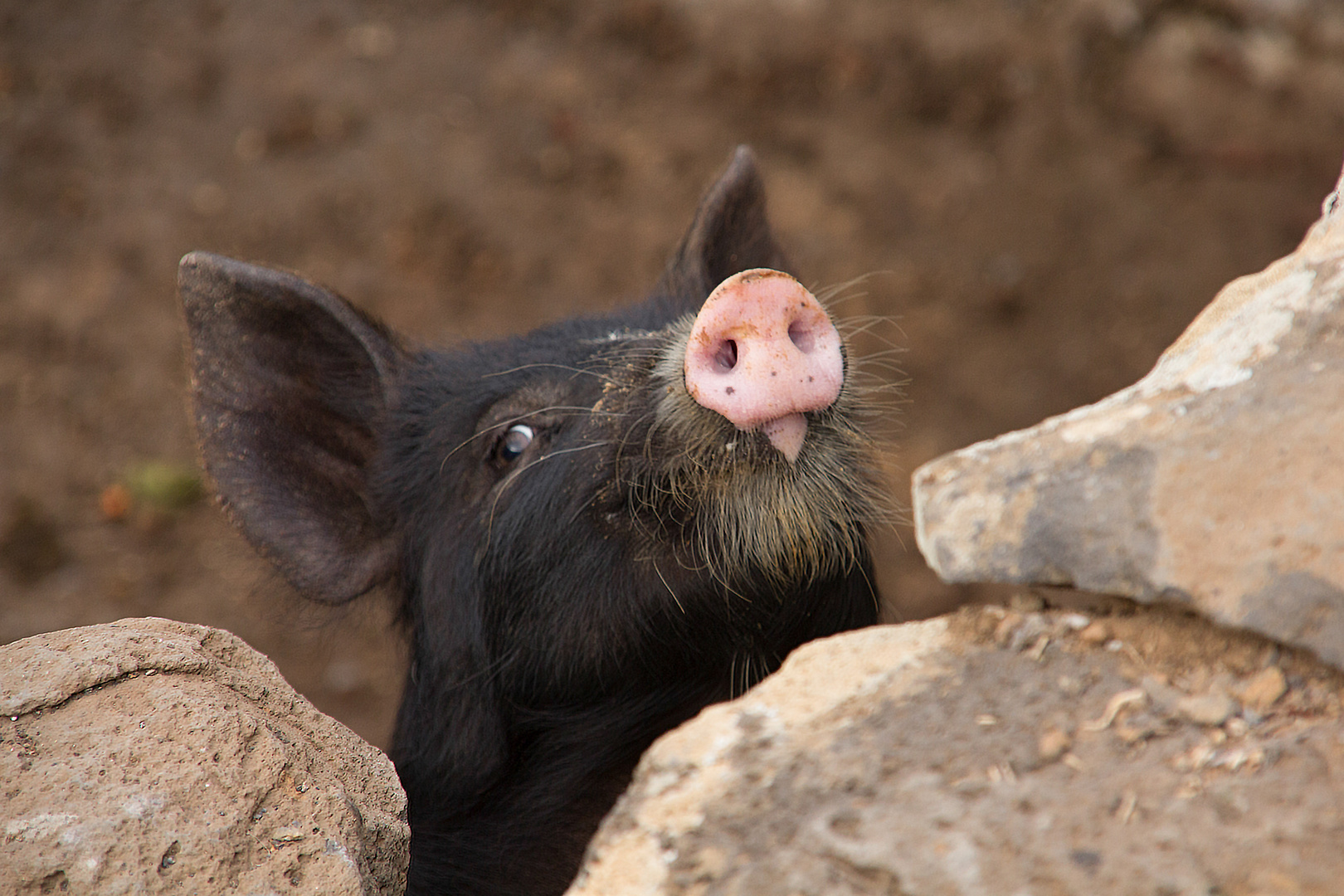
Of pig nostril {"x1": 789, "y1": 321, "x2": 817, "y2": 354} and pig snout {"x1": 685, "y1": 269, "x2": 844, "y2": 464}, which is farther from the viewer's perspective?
pig nostril {"x1": 789, "y1": 321, "x2": 817, "y2": 354}

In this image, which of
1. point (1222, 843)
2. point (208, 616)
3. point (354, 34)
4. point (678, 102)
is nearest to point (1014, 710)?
point (1222, 843)

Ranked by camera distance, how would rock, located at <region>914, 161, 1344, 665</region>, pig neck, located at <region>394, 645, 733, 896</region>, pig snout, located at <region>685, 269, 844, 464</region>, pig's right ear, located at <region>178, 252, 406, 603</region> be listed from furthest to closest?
pig's right ear, located at <region>178, 252, 406, 603</region>, pig neck, located at <region>394, 645, 733, 896</region>, pig snout, located at <region>685, 269, 844, 464</region>, rock, located at <region>914, 161, 1344, 665</region>

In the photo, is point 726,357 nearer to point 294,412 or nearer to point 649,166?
point 294,412

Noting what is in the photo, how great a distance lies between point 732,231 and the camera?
3848 mm

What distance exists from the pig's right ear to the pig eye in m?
0.57

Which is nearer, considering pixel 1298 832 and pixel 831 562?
pixel 1298 832

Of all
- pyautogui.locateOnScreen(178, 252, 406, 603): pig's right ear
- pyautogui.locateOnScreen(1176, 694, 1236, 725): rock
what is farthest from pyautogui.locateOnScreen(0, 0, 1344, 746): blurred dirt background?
pyautogui.locateOnScreen(1176, 694, 1236, 725): rock

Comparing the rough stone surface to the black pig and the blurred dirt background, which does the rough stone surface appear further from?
the blurred dirt background

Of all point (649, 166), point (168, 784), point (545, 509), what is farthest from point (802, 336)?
point (649, 166)

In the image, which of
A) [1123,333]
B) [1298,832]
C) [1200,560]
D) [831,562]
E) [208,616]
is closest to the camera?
[1298,832]

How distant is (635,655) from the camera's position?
8.61ft

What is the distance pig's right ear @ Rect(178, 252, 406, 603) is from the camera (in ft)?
9.97

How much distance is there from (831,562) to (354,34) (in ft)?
18.3

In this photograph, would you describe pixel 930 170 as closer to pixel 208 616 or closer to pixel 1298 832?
pixel 208 616
